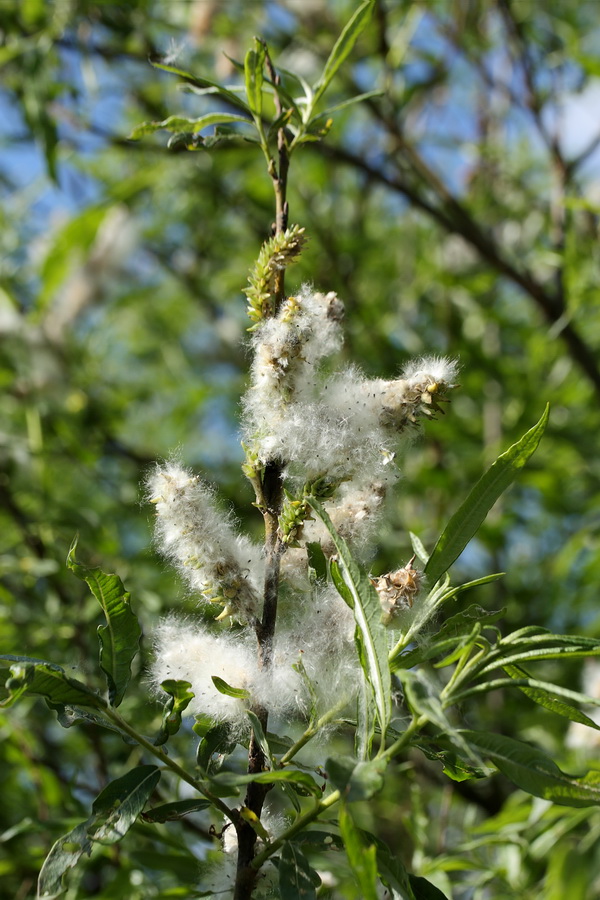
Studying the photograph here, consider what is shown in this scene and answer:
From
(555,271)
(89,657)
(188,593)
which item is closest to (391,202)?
(555,271)

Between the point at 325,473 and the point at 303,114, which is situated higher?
the point at 303,114

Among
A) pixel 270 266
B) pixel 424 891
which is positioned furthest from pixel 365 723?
pixel 270 266

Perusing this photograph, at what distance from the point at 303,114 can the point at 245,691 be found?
0.65 meters

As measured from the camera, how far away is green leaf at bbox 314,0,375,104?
93 cm

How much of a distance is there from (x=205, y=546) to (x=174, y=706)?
147mm

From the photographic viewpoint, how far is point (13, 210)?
2.99m

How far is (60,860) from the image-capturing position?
0.70 m

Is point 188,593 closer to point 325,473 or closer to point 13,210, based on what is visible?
point 325,473

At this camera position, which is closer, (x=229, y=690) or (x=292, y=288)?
(x=229, y=690)

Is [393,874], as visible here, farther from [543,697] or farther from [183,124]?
[183,124]

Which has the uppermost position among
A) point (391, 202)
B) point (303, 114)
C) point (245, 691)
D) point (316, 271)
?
point (391, 202)

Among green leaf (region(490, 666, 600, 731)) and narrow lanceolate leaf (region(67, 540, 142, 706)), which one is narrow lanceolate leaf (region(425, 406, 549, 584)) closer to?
green leaf (region(490, 666, 600, 731))

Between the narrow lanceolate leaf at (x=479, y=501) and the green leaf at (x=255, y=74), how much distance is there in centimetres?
46

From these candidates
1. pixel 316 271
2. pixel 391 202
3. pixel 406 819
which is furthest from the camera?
pixel 391 202
